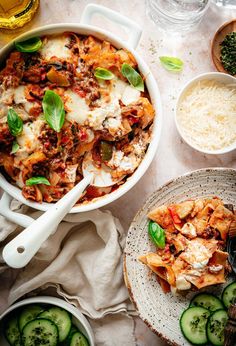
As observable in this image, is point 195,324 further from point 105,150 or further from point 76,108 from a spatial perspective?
point 76,108

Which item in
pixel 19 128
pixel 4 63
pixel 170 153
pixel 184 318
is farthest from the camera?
pixel 170 153

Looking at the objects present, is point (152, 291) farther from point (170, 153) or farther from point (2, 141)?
point (2, 141)

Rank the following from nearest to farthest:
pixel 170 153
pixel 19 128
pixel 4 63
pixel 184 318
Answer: pixel 19 128
pixel 4 63
pixel 184 318
pixel 170 153

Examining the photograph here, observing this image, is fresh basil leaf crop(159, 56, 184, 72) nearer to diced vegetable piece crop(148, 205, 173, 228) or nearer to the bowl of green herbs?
the bowl of green herbs

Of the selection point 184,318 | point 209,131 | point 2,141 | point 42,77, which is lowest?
point 184,318

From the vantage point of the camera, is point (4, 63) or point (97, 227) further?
point (97, 227)

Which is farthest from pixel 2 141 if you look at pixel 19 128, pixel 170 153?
pixel 170 153

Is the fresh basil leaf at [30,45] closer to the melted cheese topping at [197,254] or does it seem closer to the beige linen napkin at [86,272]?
the beige linen napkin at [86,272]
